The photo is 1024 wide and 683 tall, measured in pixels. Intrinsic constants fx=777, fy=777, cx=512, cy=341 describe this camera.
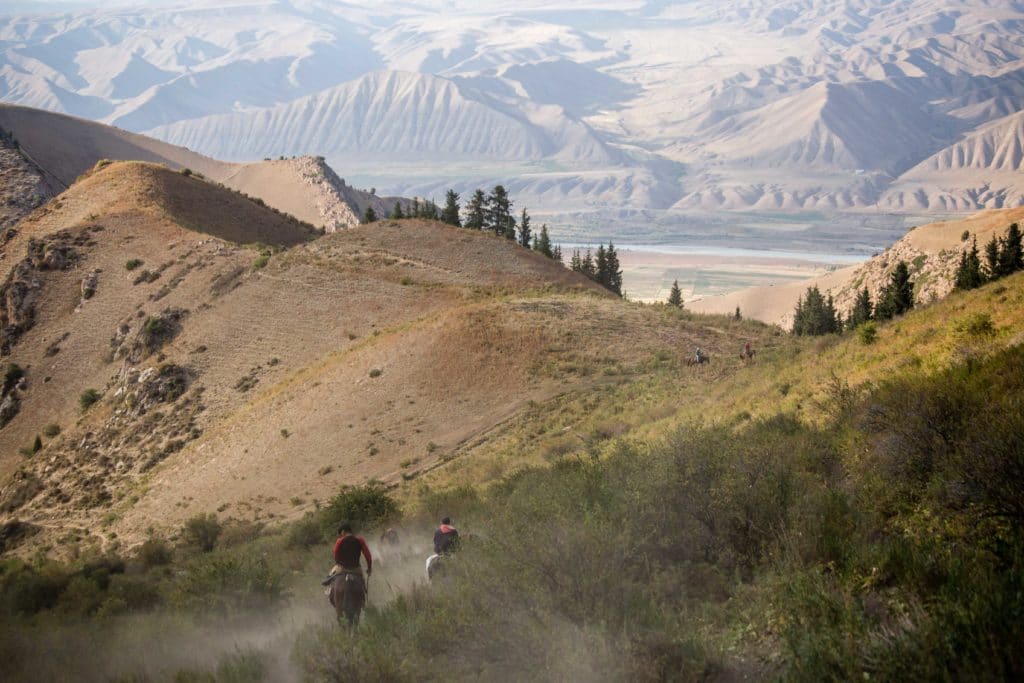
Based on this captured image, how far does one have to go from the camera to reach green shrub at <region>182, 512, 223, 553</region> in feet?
67.1

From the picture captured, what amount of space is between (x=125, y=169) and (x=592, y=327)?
49.9 meters

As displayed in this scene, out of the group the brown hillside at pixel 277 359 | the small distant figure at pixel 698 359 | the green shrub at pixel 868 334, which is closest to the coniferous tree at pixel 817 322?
the brown hillside at pixel 277 359

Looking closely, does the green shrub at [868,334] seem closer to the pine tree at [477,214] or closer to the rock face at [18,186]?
the pine tree at [477,214]

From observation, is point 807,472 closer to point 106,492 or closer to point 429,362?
point 429,362

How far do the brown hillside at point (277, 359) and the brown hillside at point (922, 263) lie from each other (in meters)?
29.3

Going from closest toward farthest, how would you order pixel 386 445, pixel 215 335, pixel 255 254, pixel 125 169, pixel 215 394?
1. pixel 386 445
2. pixel 215 394
3. pixel 215 335
4. pixel 255 254
5. pixel 125 169

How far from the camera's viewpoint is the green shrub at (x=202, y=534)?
2045 cm

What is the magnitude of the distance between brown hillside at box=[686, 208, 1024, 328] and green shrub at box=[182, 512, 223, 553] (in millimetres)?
46487

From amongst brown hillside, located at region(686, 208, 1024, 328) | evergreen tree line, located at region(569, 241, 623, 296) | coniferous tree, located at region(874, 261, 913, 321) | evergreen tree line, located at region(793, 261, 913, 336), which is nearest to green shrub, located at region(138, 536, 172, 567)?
evergreen tree line, located at region(793, 261, 913, 336)

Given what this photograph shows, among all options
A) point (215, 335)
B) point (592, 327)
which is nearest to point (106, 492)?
point (215, 335)

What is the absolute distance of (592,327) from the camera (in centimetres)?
3531

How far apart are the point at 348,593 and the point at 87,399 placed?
124 feet

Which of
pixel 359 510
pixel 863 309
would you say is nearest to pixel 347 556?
pixel 359 510

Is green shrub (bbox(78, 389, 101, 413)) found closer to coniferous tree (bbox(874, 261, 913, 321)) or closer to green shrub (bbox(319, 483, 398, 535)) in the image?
green shrub (bbox(319, 483, 398, 535))
